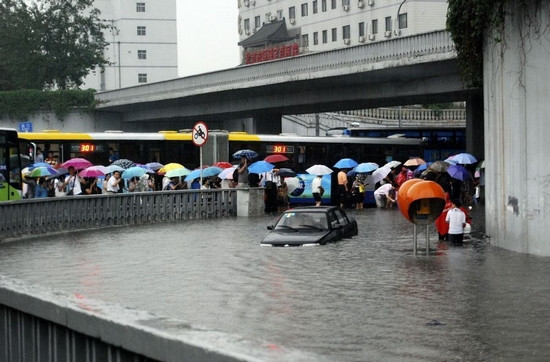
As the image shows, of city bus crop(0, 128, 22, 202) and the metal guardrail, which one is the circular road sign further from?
city bus crop(0, 128, 22, 202)

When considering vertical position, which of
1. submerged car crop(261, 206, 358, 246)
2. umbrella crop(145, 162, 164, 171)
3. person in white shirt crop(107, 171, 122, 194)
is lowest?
submerged car crop(261, 206, 358, 246)

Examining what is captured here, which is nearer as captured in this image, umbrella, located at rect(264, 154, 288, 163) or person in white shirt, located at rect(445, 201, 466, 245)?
person in white shirt, located at rect(445, 201, 466, 245)

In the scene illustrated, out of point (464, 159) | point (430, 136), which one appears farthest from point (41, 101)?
point (464, 159)

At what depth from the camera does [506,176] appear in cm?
2331

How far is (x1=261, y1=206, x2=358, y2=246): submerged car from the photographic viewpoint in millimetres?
24859

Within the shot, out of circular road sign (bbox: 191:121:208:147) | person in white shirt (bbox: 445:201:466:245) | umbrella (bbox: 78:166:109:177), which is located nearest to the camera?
person in white shirt (bbox: 445:201:466:245)

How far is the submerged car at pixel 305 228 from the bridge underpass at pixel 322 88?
16.4 metres

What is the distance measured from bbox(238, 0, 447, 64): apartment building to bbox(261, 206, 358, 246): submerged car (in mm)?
52162

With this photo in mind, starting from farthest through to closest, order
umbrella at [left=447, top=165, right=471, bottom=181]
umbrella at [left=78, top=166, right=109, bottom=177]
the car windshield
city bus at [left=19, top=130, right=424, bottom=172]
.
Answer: city bus at [left=19, top=130, right=424, bottom=172] < umbrella at [left=78, top=166, right=109, bottom=177] < umbrella at [left=447, top=165, right=471, bottom=181] < the car windshield

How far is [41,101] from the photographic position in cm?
8212

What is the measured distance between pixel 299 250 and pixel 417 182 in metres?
2.83

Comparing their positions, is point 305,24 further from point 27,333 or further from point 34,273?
point 27,333

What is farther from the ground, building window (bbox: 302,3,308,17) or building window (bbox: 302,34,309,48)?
building window (bbox: 302,3,308,17)

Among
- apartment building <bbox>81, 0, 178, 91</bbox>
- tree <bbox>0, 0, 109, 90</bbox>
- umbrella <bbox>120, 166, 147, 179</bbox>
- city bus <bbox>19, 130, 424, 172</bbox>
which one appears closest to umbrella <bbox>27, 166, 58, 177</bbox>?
umbrella <bbox>120, 166, 147, 179</bbox>
